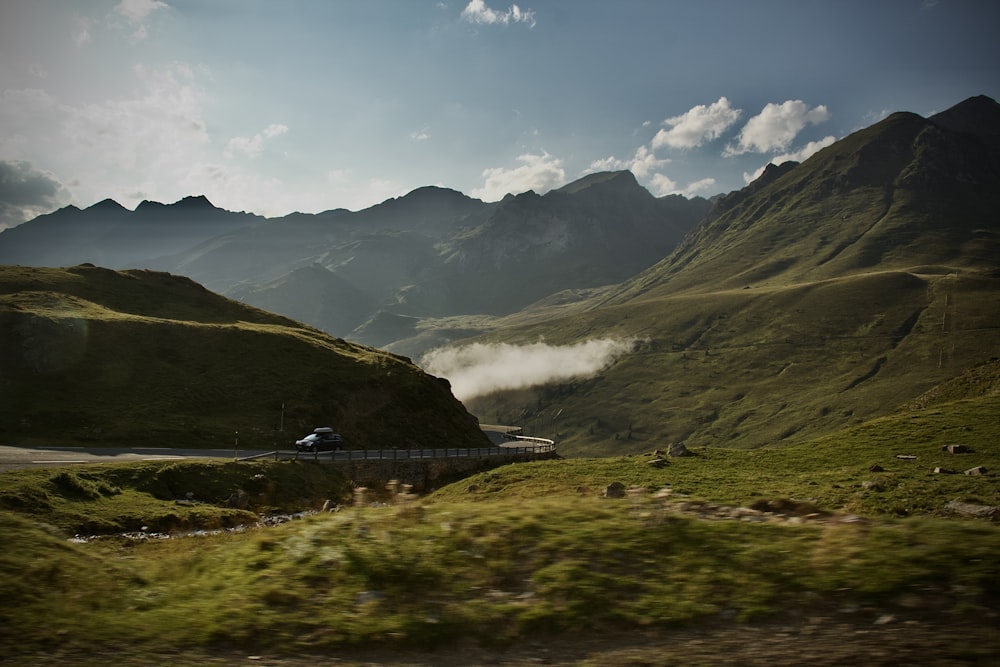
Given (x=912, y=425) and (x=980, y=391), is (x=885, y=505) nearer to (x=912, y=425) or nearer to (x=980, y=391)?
(x=912, y=425)

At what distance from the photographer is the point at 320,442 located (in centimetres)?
6662

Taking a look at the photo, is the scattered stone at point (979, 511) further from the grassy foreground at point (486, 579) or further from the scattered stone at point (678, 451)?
the scattered stone at point (678, 451)

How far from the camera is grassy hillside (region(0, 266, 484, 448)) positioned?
66562mm

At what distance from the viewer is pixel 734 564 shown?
34.4ft

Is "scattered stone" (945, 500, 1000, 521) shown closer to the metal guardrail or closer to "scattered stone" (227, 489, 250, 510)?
"scattered stone" (227, 489, 250, 510)

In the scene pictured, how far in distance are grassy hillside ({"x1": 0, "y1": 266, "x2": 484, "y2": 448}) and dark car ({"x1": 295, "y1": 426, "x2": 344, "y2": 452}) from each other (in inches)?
264

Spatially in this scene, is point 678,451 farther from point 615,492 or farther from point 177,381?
point 177,381

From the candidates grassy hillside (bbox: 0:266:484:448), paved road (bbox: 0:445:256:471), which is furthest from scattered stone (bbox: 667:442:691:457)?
paved road (bbox: 0:445:256:471)

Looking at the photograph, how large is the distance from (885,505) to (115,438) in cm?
6699

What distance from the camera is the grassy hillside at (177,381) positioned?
66562 millimetres

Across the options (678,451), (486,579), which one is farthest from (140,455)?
(486,579)

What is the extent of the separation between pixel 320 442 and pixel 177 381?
23325mm

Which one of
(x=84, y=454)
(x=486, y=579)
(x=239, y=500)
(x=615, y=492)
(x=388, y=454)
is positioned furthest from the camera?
(x=388, y=454)

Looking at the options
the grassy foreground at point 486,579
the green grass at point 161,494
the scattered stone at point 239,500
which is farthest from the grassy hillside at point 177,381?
the grassy foreground at point 486,579
